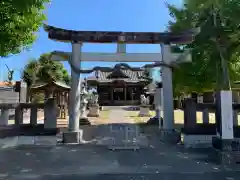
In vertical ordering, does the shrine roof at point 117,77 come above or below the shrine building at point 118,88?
above

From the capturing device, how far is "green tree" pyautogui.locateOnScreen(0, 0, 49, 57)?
6809 mm

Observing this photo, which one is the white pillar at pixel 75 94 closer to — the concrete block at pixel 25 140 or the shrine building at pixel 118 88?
the concrete block at pixel 25 140

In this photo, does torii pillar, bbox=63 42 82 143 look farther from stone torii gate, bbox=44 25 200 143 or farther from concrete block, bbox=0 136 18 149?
concrete block, bbox=0 136 18 149

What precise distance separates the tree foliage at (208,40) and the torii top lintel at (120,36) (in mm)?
662

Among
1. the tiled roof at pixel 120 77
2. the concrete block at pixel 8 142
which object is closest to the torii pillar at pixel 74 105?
the concrete block at pixel 8 142

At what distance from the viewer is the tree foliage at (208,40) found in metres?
7.57

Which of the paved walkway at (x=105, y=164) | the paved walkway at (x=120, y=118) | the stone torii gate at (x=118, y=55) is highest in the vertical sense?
the stone torii gate at (x=118, y=55)

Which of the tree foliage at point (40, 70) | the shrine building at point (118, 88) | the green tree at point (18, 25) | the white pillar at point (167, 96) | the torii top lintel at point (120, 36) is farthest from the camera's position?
the shrine building at point (118, 88)

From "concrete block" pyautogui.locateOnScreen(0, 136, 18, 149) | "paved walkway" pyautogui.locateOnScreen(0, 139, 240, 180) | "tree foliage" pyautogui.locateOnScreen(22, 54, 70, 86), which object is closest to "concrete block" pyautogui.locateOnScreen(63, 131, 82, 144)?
"paved walkway" pyautogui.locateOnScreen(0, 139, 240, 180)

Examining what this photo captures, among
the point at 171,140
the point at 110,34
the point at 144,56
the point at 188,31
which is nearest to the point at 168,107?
the point at 171,140

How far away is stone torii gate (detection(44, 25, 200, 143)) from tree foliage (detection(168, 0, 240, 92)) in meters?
0.82

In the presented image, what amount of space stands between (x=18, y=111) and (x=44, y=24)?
330cm

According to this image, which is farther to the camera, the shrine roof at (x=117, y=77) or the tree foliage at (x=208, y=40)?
the shrine roof at (x=117, y=77)

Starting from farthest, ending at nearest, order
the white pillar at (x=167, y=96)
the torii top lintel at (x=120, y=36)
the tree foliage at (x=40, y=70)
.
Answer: the tree foliage at (x=40, y=70) < the white pillar at (x=167, y=96) < the torii top lintel at (x=120, y=36)
